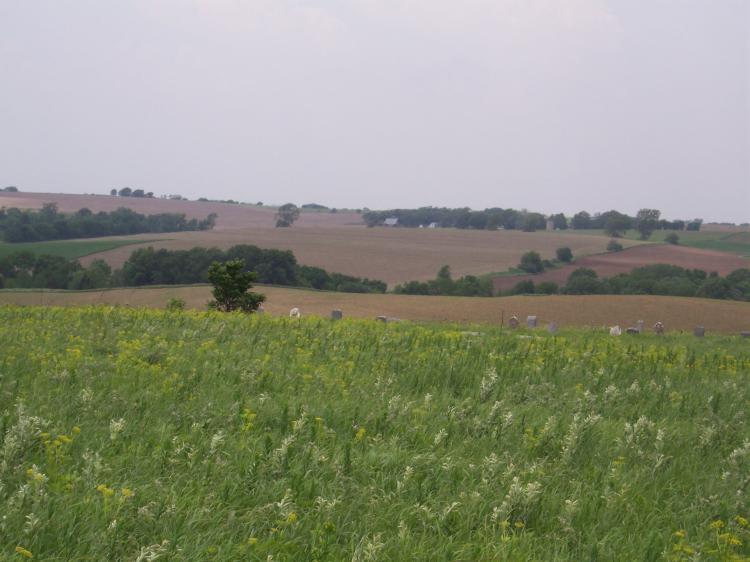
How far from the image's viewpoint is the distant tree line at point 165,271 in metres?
65.9

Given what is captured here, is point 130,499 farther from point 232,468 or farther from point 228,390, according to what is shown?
point 228,390

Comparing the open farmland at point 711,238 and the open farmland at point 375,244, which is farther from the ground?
the open farmland at point 711,238

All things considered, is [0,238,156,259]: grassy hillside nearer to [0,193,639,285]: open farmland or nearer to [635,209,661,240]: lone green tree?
[0,193,639,285]: open farmland

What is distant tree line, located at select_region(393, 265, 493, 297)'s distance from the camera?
234ft

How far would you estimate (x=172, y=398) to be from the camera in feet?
22.9

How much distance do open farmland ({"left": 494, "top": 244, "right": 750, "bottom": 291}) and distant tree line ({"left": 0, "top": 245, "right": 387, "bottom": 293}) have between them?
56.4 feet

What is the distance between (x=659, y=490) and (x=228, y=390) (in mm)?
3997

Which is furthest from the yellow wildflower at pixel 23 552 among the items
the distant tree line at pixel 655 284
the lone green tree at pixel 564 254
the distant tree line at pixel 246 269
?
the lone green tree at pixel 564 254

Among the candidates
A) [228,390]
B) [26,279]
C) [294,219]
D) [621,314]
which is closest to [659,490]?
[228,390]

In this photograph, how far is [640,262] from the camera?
8531 cm

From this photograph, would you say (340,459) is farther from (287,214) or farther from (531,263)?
(287,214)

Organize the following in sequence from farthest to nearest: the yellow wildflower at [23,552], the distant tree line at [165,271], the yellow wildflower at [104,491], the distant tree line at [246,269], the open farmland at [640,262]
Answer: the open farmland at [640,262] → the distant tree line at [246,269] → the distant tree line at [165,271] → the yellow wildflower at [104,491] → the yellow wildflower at [23,552]

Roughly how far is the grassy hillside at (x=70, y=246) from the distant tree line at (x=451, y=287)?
3519 cm

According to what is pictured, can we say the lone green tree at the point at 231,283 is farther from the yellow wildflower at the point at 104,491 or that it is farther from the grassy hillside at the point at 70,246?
the grassy hillside at the point at 70,246
